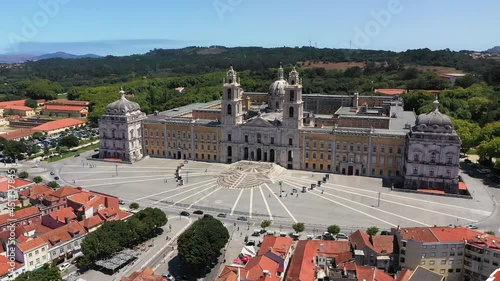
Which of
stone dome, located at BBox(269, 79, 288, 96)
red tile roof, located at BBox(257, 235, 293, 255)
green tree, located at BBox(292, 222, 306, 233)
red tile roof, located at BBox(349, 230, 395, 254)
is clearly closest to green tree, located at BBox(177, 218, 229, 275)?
red tile roof, located at BBox(257, 235, 293, 255)

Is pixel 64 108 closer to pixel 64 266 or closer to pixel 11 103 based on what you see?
A: pixel 11 103

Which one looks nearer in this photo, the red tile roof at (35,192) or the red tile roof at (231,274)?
the red tile roof at (231,274)

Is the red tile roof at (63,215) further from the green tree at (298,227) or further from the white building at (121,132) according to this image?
the white building at (121,132)

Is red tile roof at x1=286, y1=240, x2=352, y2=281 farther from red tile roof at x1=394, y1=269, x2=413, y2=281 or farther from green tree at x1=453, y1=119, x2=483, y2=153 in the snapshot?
green tree at x1=453, y1=119, x2=483, y2=153

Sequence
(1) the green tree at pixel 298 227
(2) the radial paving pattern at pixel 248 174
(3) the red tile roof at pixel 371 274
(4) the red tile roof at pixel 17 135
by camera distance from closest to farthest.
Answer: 1. (3) the red tile roof at pixel 371 274
2. (1) the green tree at pixel 298 227
3. (2) the radial paving pattern at pixel 248 174
4. (4) the red tile roof at pixel 17 135

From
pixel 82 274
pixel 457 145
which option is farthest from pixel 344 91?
pixel 82 274

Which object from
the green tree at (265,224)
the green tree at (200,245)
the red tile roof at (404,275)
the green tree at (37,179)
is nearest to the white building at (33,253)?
the green tree at (200,245)
